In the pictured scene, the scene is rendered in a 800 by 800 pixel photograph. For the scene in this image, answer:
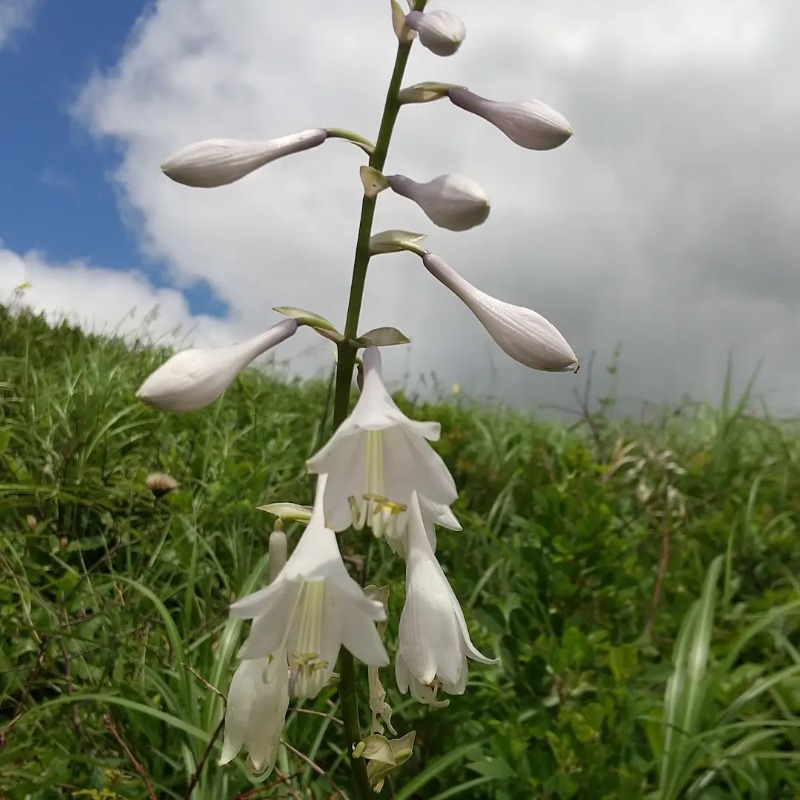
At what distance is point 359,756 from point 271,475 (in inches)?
123

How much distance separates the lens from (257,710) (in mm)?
1678

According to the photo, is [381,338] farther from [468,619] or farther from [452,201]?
[468,619]

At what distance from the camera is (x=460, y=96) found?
1.84 metres

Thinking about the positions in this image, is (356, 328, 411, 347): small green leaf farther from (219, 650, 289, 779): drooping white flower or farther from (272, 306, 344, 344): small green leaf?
(219, 650, 289, 779): drooping white flower

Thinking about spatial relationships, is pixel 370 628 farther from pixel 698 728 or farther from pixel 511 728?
pixel 698 728

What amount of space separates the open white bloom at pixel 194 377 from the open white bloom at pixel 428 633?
18.5 inches

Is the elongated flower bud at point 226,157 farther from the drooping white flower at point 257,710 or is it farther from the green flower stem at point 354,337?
the drooping white flower at point 257,710

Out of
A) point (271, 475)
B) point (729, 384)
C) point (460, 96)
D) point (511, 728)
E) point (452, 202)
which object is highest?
point (729, 384)

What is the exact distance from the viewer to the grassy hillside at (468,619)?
262cm

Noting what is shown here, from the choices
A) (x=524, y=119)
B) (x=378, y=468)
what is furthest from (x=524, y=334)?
(x=524, y=119)

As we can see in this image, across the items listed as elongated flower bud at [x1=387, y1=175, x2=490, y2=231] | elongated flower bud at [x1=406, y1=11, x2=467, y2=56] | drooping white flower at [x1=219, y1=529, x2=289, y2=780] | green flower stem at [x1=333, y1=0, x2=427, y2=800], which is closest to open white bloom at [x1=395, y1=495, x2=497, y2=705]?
green flower stem at [x1=333, y1=0, x2=427, y2=800]

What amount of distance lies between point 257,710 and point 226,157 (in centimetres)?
122

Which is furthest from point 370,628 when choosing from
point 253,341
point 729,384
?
point 729,384

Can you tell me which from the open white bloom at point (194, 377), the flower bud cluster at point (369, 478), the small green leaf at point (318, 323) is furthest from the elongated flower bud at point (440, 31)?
the open white bloom at point (194, 377)
